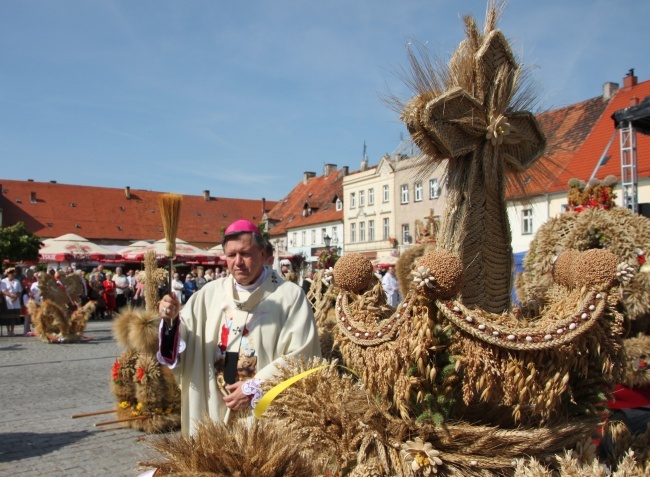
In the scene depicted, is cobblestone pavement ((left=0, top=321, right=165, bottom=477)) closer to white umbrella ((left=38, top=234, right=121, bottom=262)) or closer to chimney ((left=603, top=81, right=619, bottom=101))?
white umbrella ((left=38, top=234, right=121, bottom=262))

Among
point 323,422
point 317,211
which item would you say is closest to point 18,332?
point 323,422

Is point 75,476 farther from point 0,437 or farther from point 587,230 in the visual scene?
point 587,230

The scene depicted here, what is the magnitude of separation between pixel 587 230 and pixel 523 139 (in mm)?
2042

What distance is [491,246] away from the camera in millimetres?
2443

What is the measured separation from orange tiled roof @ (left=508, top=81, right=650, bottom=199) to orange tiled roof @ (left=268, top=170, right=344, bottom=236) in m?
26.7

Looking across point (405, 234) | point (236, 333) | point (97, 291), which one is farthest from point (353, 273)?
point (405, 234)

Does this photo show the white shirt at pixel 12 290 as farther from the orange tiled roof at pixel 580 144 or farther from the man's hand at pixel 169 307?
the man's hand at pixel 169 307

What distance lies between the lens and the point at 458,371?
185 cm

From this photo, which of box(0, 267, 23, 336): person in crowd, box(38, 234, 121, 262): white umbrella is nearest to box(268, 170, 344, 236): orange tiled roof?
box(38, 234, 121, 262): white umbrella

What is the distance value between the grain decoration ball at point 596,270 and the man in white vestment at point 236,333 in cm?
171

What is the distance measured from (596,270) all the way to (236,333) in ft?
6.82

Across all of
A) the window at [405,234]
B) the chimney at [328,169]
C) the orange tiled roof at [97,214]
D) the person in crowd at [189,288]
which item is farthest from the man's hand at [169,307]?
the orange tiled roof at [97,214]

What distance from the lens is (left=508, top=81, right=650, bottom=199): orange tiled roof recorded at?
2670 mm

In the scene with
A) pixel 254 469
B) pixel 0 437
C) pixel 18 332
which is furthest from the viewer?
pixel 18 332
